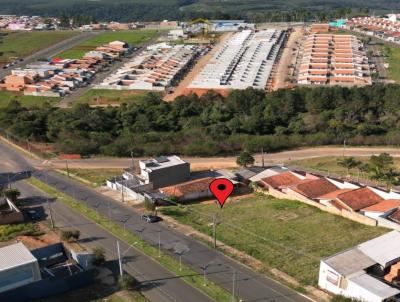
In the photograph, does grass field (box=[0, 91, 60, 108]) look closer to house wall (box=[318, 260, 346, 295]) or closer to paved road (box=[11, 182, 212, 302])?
paved road (box=[11, 182, 212, 302])

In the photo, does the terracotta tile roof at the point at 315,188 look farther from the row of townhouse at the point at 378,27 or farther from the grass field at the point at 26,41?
the grass field at the point at 26,41

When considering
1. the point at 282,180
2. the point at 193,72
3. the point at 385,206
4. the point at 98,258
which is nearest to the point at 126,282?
the point at 98,258

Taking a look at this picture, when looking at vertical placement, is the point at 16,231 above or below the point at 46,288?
below

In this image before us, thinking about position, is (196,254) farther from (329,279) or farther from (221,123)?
(221,123)

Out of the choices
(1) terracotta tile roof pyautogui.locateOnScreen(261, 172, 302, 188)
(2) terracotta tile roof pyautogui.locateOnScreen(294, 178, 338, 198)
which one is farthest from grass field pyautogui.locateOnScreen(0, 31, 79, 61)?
(2) terracotta tile roof pyautogui.locateOnScreen(294, 178, 338, 198)

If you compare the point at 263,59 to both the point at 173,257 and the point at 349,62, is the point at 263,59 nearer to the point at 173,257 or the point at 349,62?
the point at 349,62

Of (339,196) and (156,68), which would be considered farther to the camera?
(156,68)

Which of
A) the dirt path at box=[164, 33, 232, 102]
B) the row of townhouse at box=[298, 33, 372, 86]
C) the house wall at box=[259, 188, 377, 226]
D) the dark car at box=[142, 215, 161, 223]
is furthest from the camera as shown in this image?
the row of townhouse at box=[298, 33, 372, 86]
